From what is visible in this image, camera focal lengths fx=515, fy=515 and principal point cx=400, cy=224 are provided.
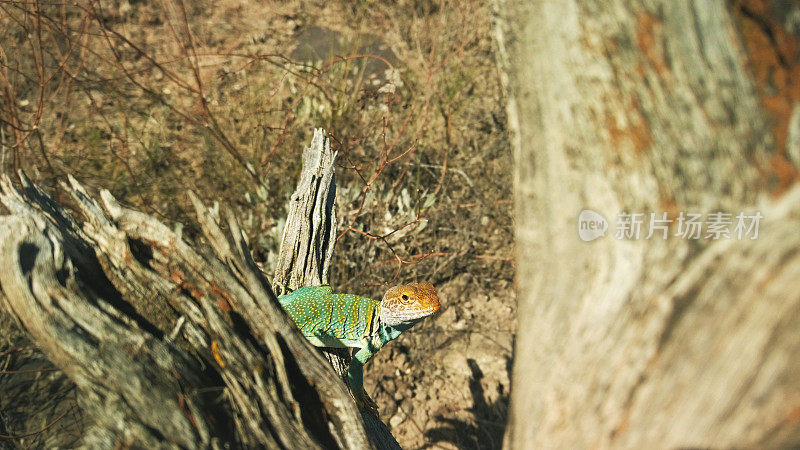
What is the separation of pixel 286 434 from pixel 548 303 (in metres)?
0.99

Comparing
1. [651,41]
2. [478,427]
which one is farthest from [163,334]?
[478,427]

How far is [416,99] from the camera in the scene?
4707 mm

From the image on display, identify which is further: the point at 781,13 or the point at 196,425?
the point at 196,425

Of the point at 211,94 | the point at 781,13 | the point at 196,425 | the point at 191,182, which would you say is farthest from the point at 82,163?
the point at 781,13

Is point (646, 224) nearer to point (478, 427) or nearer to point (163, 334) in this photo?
point (163, 334)

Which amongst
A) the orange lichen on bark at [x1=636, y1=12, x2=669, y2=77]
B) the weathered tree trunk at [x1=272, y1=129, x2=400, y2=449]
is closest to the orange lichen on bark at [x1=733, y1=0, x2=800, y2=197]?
the orange lichen on bark at [x1=636, y1=12, x2=669, y2=77]

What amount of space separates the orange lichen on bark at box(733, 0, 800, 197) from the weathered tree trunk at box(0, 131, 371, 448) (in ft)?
4.91

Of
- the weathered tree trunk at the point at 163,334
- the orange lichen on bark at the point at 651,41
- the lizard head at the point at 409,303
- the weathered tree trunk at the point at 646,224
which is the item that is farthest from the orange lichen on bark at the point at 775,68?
the lizard head at the point at 409,303

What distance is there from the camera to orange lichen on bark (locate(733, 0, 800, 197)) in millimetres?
1101

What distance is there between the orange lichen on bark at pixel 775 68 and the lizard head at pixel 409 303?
1.84 metres

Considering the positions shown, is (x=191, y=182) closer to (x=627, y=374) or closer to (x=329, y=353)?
(x=329, y=353)

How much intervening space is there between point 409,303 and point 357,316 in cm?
35

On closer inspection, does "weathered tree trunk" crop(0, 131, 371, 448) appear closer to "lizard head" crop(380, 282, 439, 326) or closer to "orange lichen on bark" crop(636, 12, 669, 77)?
"lizard head" crop(380, 282, 439, 326)

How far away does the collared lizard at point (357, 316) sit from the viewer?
9.00ft
